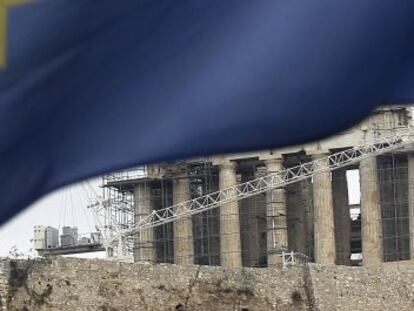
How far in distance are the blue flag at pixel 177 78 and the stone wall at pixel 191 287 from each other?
2423cm

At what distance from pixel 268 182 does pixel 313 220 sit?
267 cm

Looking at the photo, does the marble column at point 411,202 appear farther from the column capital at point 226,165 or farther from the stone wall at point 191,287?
the stone wall at point 191,287

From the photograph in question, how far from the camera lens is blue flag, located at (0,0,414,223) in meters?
3.79

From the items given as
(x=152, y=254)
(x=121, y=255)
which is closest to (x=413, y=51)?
(x=121, y=255)

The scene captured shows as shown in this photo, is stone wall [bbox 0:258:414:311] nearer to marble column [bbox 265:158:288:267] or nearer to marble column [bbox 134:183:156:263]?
marble column [bbox 265:158:288:267]

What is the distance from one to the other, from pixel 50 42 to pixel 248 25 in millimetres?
587

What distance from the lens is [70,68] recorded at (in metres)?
3.92

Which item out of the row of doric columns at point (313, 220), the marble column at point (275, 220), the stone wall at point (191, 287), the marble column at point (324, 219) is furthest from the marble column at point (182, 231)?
the stone wall at point (191, 287)

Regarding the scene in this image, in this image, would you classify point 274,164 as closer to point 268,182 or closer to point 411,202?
point 268,182

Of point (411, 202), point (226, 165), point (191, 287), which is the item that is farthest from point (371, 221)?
point (191, 287)

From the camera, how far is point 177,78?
3.92 metres

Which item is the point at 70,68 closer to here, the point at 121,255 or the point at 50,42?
the point at 50,42

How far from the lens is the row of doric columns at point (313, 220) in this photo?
48531 mm

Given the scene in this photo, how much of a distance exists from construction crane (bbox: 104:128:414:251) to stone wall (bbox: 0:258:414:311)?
16.8 metres
